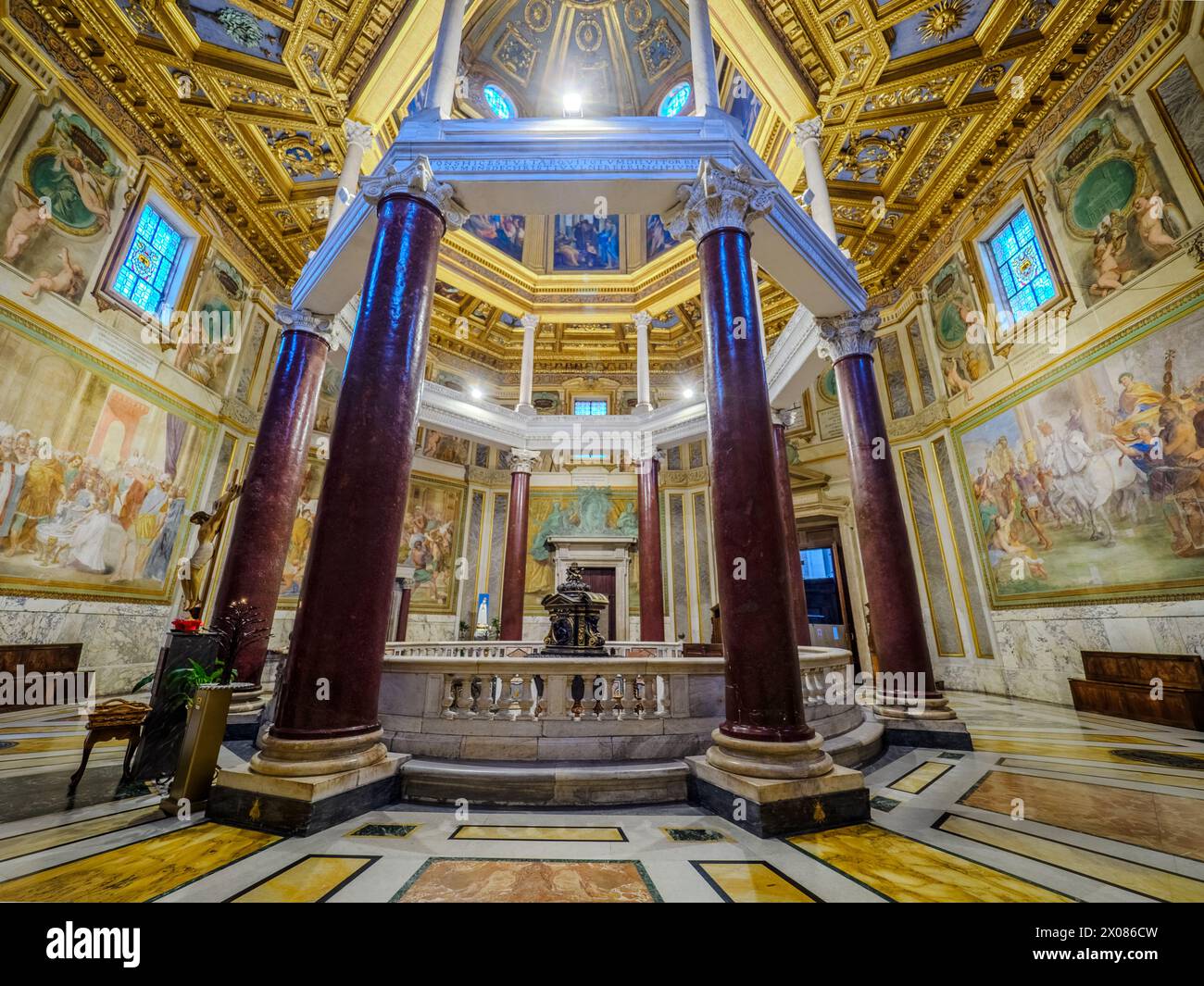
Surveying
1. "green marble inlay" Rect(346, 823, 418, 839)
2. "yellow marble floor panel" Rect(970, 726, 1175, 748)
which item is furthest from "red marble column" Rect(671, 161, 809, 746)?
"yellow marble floor panel" Rect(970, 726, 1175, 748)

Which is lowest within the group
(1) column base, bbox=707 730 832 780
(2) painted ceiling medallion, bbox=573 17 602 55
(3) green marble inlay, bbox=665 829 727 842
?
(3) green marble inlay, bbox=665 829 727 842

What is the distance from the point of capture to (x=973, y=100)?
29.3 feet

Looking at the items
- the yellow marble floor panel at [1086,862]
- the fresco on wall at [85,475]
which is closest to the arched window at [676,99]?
the fresco on wall at [85,475]

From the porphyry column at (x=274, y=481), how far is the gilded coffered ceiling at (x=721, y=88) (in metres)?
4.71

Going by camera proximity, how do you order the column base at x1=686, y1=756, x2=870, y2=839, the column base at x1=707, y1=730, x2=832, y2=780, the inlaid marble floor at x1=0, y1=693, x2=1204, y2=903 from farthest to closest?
the column base at x1=707, y1=730, x2=832, y2=780, the column base at x1=686, y1=756, x2=870, y2=839, the inlaid marble floor at x1=0, y1=693, x2=1204, y2=903

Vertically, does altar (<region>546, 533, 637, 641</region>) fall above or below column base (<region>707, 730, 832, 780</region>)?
above

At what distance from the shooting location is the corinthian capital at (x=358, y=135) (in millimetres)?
8289

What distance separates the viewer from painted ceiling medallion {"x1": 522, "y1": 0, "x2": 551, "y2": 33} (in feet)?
48.9

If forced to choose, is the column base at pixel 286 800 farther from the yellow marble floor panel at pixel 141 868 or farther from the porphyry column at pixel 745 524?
the porphyry column at pixel 745 524

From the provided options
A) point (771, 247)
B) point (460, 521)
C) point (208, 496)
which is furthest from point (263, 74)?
point (460, 521)

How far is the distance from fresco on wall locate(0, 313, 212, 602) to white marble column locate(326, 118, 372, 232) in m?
4.84

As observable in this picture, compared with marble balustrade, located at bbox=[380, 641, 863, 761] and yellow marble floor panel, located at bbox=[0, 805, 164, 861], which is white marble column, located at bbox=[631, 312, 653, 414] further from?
yellow marble floor panel, located at bbox=[0, 805, 164, 861]

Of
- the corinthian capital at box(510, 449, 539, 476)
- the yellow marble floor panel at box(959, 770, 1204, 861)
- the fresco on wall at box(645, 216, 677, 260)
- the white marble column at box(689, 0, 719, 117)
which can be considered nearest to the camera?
the yellow marble floor panel at box(959, 770, 1204, 861)

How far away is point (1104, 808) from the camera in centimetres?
331
